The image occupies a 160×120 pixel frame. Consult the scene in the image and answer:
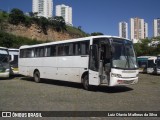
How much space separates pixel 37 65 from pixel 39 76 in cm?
86

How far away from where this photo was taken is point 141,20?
11775 cm

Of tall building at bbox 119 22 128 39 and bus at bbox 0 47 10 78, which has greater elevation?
tall building at bbox 119 22 128 39

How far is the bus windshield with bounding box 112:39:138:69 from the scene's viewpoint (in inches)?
568

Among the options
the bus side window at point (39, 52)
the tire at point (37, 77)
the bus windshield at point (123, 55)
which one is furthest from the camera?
the tire at point (37, 77)

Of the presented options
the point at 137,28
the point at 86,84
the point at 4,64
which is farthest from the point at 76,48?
the point at 137,28

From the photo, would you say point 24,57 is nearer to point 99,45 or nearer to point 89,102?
point 99,45

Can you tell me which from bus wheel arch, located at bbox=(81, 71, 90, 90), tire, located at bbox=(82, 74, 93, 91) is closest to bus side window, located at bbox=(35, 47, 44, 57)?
bus wheel arch, located at bbox=(81, 71, 90, 90)

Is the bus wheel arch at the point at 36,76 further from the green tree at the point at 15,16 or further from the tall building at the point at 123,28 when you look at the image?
the tall building at the point at 123,28

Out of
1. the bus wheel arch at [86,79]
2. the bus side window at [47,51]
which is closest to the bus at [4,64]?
the bus side window at [47,51]

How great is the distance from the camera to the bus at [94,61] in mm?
14430

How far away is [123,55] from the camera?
48.4 feet

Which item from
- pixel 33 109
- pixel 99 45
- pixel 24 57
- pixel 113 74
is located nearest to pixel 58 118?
pixel 33 109

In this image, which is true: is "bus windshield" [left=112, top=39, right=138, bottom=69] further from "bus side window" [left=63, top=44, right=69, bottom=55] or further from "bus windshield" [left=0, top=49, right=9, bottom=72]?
"bus windshield" [left=0, top=49, right=9, bottom=72]

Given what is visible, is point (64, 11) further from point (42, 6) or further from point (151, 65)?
point (151, 65)
